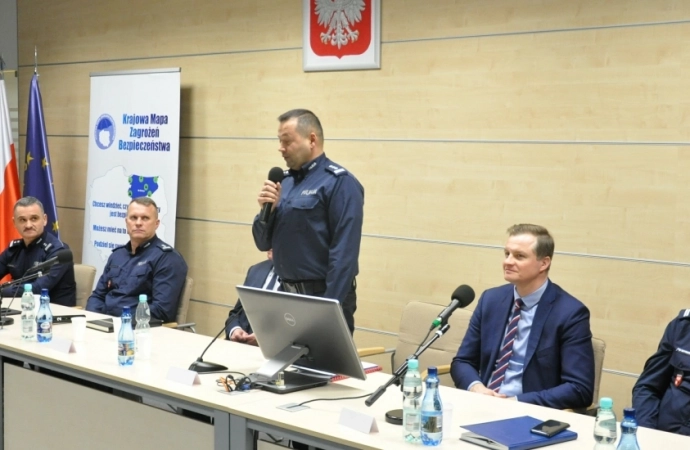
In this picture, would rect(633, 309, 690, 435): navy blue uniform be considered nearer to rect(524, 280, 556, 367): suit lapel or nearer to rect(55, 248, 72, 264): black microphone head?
rect(524, 280, 556, 367): suit lapel

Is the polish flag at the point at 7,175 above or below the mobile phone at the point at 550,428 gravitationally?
above

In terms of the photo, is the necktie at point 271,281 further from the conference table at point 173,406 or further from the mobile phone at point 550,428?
the mobile phone at point 550,428

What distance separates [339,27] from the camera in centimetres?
531

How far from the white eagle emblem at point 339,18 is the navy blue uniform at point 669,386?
279 cm

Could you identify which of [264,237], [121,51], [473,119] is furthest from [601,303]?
[121,51]

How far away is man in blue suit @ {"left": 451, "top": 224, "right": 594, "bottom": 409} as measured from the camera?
133 inches

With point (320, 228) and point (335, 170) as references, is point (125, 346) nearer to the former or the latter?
point (320, 228)

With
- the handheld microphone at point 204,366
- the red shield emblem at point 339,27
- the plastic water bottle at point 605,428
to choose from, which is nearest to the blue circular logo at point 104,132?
the red shield emblem at point 339,27

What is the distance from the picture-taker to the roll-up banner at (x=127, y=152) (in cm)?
611

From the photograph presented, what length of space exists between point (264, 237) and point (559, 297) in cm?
159

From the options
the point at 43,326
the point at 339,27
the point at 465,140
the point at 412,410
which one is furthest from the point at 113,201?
the point at 412,410

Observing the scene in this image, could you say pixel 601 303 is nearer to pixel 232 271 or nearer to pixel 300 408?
pixel 300 408

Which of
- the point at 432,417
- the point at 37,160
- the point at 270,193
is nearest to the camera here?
the point at 432,417

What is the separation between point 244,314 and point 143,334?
3.81ft
